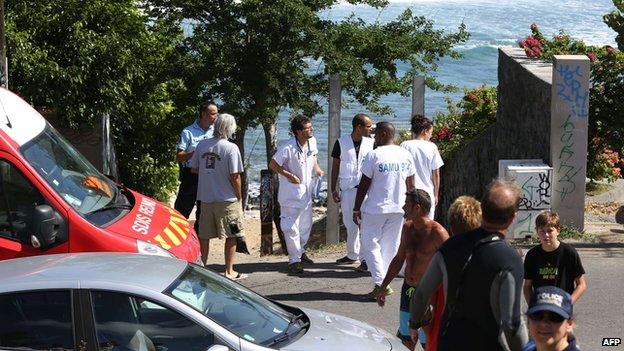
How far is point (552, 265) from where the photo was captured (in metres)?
7.55

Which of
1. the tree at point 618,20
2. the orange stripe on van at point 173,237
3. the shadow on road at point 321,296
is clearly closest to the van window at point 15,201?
the orange stripe on van at point 173,237

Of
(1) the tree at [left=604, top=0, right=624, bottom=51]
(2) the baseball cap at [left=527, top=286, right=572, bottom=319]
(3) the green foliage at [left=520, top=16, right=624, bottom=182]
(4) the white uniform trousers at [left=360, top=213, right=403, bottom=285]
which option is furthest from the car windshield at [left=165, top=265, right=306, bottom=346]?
(1) the tree at [left=604, top=0, right=624, bottom=51]

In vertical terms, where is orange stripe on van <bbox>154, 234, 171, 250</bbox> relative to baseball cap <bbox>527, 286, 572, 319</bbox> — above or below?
below

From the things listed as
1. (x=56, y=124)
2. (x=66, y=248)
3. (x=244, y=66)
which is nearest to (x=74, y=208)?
(x=66, y=248)

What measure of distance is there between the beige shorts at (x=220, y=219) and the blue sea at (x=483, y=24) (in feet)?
73.8

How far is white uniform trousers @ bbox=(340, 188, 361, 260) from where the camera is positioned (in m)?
11.8

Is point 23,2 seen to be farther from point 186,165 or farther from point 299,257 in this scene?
point 299,257

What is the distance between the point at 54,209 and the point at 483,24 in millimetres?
58236

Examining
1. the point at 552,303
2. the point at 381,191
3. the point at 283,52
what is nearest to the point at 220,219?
the point at 381,191

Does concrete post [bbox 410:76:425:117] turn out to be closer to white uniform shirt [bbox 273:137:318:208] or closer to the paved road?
white uniform shirt [bbox 273:137:318:208]

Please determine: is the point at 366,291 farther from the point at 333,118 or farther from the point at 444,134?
the point at 444,134

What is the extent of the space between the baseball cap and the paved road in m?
4.50

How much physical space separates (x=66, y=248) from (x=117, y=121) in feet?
31.0

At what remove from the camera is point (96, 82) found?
1581 centimetres
